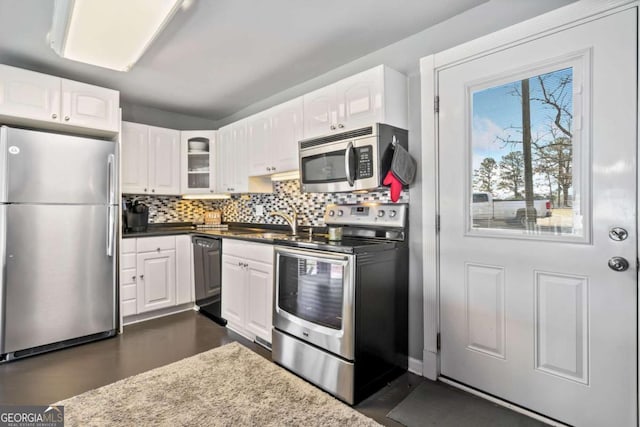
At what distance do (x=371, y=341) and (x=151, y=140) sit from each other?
322cm

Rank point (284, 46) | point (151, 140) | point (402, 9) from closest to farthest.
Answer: point (402, 9) < point (284, 46) < point (151, 140)

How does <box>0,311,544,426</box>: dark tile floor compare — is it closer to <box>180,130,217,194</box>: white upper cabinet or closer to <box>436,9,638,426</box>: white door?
<box>436,9,638,426</box>: white door

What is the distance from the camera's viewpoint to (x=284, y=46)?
2.50 meters

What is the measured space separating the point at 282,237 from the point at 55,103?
2.15 metres

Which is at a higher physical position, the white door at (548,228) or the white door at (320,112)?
the white door at (320,112)

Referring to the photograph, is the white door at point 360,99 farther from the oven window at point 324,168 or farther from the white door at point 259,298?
the white door at point 259,298

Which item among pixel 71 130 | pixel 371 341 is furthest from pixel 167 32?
pixel 371 341

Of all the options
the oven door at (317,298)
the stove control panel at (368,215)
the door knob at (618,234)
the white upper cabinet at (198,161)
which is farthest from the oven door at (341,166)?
the white upper cabinet at (198,161)

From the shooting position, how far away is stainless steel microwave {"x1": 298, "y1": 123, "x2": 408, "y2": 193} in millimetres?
2148

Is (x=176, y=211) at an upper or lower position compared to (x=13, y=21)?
lower

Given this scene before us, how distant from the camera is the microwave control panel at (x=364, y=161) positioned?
217 centimetres

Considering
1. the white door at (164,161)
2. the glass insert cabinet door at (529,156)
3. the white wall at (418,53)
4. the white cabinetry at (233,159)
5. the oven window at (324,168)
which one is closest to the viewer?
the glass insert cabinet door at (529,156)

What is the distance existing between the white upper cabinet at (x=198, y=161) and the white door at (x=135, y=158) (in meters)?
0.40

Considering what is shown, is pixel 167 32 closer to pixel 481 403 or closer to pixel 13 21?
pixel 13 21
